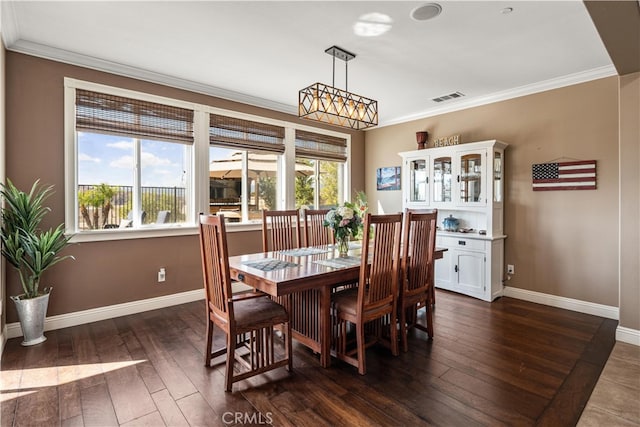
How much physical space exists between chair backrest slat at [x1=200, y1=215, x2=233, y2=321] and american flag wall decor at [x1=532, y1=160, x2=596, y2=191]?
373 centimetres

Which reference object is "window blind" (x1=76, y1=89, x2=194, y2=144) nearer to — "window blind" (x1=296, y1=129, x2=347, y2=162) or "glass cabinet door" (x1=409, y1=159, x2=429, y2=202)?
"window blind" (x1=296, y1=129, x2=347, y2=162)

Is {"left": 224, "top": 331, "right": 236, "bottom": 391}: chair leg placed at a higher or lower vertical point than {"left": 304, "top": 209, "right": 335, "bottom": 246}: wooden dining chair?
lower

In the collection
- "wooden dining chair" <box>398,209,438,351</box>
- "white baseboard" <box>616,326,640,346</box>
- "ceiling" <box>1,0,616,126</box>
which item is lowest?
"white baseboard" <box>616,326,640,346</box>

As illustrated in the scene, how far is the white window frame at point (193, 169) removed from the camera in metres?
3.17

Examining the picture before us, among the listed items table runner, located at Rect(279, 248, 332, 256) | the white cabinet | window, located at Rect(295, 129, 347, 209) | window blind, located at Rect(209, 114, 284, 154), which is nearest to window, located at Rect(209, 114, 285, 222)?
window blind, located at Rect(209, 114, 284, 154)

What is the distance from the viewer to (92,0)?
2.28 meters

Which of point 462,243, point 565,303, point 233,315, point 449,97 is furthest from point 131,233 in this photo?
point 565,303

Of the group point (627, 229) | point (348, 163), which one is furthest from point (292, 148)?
point (627, 229)

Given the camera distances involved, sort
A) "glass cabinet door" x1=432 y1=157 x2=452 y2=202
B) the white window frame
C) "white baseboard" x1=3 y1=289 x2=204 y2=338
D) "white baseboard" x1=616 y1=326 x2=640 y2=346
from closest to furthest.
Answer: "white baseboard" x1=616 y1=326 x2=640 y2=346 → "white baseboard" x1=3 y1=289 x2=204 y2=338 → the white window frame → "glass cabinet door" x1=432 y1=157 x2=452 y2=202

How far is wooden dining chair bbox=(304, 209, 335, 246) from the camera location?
11.5ft

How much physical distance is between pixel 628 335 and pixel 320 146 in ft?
13.8

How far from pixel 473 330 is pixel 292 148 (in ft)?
10.9

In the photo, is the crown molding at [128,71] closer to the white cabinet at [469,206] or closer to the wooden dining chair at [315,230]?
the wooden dining chair at [315,230]

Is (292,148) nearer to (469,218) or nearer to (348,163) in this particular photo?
(348,163)
